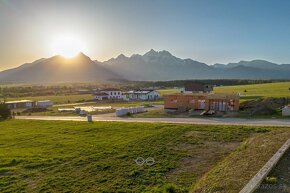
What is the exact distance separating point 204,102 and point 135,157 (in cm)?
2804

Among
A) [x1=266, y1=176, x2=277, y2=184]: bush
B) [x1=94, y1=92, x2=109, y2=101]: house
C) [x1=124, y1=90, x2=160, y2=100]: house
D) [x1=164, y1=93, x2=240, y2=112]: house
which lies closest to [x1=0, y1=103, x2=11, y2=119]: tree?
[x1=164, y1=93, x2=240, y2=112]: house

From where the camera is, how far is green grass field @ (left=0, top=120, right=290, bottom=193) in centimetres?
1648

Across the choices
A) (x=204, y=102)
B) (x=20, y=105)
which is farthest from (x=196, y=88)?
(x=20, y=105)

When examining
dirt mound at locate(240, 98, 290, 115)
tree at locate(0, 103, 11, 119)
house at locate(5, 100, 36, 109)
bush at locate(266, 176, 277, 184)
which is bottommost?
house at locate(5, 100, 36, 109)

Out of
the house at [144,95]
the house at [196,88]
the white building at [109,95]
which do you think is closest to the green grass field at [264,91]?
the house at [196,88]

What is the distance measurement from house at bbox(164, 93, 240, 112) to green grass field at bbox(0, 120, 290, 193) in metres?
14.4

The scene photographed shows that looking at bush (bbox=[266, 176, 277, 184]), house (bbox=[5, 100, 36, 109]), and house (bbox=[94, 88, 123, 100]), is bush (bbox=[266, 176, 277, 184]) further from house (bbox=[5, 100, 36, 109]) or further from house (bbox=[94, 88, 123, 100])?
house (bbox=[94, 88, 123, 100])

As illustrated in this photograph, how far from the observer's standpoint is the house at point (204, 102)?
45.8m

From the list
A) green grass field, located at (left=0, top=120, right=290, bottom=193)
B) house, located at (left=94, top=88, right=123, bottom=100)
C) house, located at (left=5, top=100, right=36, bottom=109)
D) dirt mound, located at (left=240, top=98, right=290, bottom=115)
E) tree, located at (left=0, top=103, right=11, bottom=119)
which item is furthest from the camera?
house, located at (left=94, top=88, right=123, bottom=100)

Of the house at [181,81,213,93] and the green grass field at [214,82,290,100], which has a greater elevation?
the house at [181,81,213,93]

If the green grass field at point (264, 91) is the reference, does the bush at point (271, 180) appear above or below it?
above

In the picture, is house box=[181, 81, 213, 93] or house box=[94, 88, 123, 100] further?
house box=[94, 88, 123, 100]

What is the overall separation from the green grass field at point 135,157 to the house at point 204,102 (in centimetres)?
1435

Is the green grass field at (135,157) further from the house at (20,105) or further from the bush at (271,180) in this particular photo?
the house at (20,105)
